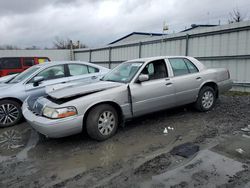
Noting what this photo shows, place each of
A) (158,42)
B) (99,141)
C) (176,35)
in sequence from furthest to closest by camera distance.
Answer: (158,42)
(176,35)
(99,141)

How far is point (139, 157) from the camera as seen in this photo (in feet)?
12.1

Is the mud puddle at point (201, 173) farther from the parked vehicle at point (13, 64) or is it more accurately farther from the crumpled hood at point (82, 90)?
the parked vehicle at point (13, 64)

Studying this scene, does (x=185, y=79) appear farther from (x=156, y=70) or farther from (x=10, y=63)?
(x=10, y=63)

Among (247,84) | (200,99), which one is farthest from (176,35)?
(200,99)

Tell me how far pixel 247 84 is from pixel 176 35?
149 inches

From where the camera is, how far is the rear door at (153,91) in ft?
15.4

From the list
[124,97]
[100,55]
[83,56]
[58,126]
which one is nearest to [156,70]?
[124,97]

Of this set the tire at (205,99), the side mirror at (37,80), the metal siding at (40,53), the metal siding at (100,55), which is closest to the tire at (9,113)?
the side mirror at (37,80)

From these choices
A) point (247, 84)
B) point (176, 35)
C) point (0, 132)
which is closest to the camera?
point (0, 132)

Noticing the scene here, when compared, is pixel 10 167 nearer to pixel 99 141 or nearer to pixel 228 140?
pixel 99 141

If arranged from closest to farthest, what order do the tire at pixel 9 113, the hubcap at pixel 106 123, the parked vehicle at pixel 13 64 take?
1. the hubcap at pixel 106 123
2. the tire at pixel 9 113
3. the parked vehicle at pixel 13 64

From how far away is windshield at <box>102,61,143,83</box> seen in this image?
16.2 feet

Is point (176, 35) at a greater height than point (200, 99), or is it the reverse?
point (176, 35)

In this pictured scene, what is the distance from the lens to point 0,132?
544cm
